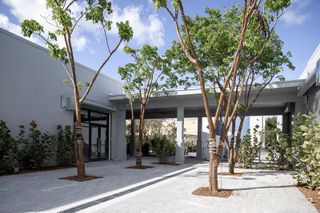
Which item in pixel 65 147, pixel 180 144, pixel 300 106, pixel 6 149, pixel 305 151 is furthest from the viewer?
pixel 180 144

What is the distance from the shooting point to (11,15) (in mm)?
10750

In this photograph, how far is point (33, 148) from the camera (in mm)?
11766

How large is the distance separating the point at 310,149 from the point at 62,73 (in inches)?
452

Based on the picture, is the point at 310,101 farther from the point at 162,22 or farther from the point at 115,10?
the point at 115,10

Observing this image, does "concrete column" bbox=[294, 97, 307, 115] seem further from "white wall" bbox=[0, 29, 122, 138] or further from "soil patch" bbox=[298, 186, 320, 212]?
"white wall" bbox=[0, 29, 122, 138]

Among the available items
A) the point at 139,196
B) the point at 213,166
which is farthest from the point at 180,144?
the point at 139,196

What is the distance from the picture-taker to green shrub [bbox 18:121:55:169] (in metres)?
11.5

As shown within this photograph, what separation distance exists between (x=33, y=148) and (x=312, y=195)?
32.8ft

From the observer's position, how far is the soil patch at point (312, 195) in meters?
6.34

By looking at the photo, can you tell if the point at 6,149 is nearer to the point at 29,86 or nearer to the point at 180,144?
the point at 29,86

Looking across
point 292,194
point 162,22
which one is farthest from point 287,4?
point 292,194

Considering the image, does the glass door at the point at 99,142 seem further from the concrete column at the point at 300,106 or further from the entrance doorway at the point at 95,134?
the concrete column at the point at 300,106

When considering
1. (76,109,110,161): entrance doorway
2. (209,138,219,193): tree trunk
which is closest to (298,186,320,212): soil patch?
(209,138,219,193): tree trunk

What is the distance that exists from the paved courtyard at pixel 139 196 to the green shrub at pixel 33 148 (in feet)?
7.46
